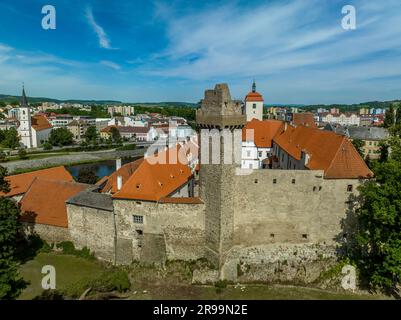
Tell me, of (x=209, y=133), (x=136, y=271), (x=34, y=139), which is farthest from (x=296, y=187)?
(x=34, y=139)

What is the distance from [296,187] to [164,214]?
29.8 ft

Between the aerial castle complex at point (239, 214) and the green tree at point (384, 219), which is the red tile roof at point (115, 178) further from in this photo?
the green tree at point (384, 219)

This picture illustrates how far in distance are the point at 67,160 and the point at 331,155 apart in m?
63.9

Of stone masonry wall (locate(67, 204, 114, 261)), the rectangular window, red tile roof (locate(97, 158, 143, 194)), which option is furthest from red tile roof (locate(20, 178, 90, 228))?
the rectangular window

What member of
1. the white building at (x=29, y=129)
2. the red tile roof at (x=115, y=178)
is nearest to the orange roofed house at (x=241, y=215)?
the red tile roof at (x=115, y=178)

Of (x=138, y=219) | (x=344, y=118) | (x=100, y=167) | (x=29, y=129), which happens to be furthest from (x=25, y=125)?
(x=344, y=118)

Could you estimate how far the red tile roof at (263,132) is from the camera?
4103cm

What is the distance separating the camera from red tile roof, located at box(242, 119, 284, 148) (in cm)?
4103

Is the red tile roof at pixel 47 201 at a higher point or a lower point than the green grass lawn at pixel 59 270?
higher

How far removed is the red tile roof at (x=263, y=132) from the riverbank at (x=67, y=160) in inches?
1702

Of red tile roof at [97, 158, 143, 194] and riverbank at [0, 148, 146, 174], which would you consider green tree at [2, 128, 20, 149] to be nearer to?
riverbank at [0, 148, 146, 174]

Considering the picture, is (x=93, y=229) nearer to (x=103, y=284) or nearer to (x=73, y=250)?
(x=73, y=250)

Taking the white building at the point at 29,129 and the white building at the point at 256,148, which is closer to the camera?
the white building at the point at 256,148
